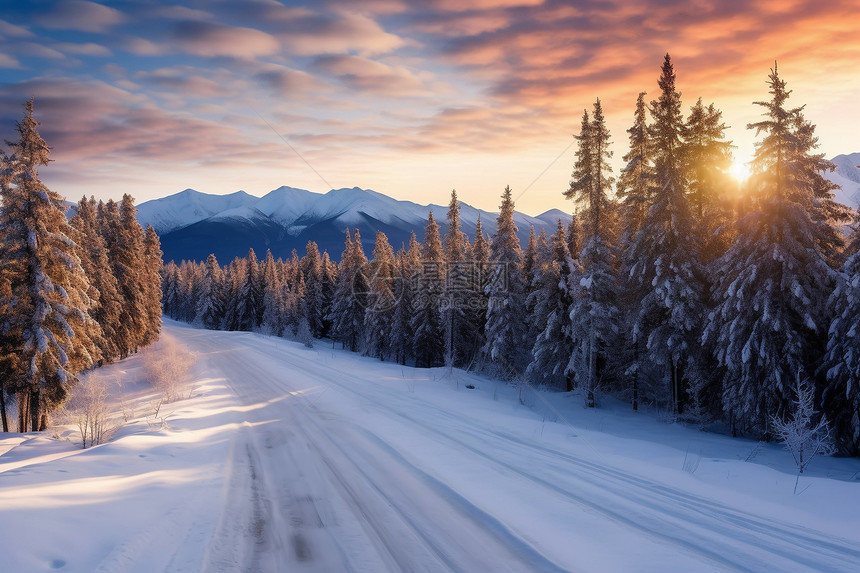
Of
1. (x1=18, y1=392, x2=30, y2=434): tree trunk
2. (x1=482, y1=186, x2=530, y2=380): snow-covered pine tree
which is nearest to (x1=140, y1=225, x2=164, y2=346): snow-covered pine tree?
(x1=18, y1=392, x2=30, y2=434): tree trunk

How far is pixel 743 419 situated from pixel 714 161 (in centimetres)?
1307

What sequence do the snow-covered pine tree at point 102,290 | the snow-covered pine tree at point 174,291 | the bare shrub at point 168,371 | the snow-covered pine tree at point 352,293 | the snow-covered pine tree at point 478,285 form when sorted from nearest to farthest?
the bare shrub at point 168,371
the snow-covered pine tree at point 102,290
the snow-covered pine tree at point 478,285
the snow-covered pine tree at point 352,293
the snow-covered pine tree at point 174,291

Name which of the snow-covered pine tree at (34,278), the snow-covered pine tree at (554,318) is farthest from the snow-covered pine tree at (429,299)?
the snow-covered pine tree at (34,278)

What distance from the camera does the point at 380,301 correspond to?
49.4 meters

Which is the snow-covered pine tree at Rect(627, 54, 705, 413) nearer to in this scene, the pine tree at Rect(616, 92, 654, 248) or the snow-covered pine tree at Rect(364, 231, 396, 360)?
the pine tree at Rect(616, 92, 654, 248)

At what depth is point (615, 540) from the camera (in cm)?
654

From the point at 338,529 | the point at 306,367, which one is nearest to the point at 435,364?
the point at 306,367

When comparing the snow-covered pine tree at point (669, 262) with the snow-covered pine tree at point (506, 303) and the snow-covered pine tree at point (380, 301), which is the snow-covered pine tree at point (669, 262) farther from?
the snow-covered pine tree at point (380, 301)

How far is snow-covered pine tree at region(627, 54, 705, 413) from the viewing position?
21578 mm

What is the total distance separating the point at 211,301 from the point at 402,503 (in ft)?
305

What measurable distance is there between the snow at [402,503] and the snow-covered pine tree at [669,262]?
7995 mm

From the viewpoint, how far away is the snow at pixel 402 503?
19.4 feet

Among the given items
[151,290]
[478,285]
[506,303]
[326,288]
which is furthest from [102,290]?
[326,288]

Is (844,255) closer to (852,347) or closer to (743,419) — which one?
(852,347)
